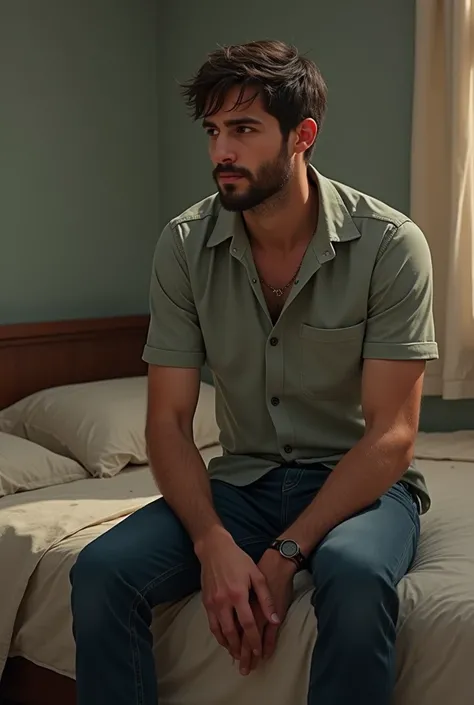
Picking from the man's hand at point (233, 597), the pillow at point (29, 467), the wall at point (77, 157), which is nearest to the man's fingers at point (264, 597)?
the man's hand at point (233, 597)

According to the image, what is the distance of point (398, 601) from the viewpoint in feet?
5.22

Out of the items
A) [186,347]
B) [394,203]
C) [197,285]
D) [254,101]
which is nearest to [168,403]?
[186,347]

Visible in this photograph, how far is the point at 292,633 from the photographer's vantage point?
1.67 metres

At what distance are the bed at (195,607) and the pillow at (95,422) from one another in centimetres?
1

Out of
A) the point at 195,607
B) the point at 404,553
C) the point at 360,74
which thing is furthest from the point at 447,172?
the point at 195,607

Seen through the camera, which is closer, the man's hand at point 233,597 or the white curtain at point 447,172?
the man's hand at point 233,597

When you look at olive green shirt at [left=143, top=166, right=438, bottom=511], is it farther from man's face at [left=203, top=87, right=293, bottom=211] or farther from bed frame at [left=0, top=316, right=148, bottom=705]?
bed frame at [left=0, top=316, right=148, bottom=705]

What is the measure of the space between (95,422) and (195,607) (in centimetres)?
111

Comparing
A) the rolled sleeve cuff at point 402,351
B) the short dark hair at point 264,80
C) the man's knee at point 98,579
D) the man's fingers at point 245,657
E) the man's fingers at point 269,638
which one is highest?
the short dark hair at point 264,80

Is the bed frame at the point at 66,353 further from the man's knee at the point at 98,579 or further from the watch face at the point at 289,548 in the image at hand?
the watch face at the point at 289,548

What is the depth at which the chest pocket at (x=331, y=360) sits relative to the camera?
1850 millimetres

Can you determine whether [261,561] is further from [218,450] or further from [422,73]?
[422,73]

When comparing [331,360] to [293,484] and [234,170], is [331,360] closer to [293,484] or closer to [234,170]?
[293,484]

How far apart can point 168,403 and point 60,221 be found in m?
1.54
